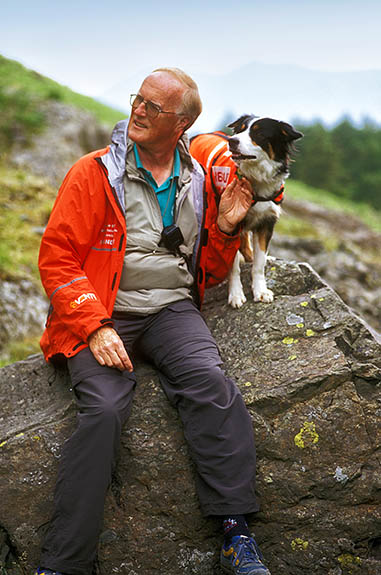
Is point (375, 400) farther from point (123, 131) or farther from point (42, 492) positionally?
point (123, 131)

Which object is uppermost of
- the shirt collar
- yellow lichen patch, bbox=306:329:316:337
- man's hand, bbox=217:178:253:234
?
the shirt collar

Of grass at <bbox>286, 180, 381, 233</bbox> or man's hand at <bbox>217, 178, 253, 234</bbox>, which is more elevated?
man's hand at <bbox>217, 178, 253, 234</bbox>

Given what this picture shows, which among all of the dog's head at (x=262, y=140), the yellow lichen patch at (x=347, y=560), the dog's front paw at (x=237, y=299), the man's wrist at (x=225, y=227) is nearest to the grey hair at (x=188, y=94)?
the dog's head at (x=262, y=140)

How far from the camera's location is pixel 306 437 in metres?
3.42

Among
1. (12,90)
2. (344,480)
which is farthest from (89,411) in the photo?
(12,90)

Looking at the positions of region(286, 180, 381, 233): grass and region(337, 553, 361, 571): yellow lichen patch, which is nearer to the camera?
region(337, 553, 361, 571): yellow lichen patch

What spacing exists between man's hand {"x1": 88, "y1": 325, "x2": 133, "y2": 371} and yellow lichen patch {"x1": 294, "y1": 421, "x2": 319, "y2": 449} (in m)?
1.19

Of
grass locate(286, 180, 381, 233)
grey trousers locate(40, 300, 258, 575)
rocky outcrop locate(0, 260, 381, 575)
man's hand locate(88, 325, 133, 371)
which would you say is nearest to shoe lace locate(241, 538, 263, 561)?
grey trousers locate(40, 300, 258, 575)

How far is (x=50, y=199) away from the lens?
1054 cm

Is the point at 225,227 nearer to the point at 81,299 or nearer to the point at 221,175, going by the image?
the point at 221,175

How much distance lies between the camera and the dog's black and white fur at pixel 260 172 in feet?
13.2

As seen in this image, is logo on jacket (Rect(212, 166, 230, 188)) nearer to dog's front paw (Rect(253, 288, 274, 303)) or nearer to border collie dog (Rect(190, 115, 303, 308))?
border collie dog (Rect(190, 115, 303, 308))

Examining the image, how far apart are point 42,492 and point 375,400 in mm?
2227

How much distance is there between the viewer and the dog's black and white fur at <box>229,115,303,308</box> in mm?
4031
